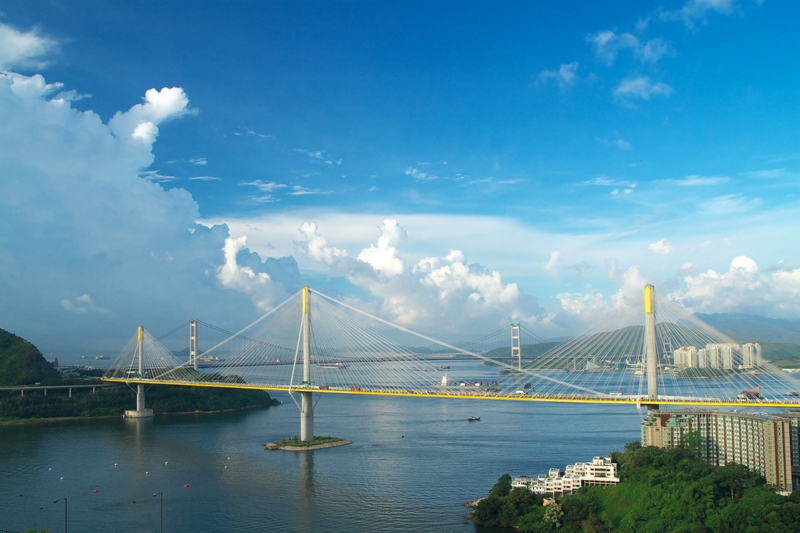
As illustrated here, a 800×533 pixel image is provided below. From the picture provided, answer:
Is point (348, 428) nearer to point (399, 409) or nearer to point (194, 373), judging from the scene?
point (399, 409)

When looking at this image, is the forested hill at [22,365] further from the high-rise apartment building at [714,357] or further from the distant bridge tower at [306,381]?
the high-rise apartment building at [714,357]

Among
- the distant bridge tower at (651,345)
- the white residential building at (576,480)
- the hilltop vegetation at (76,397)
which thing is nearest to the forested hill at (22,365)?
the hilltop vegetation at (76,397)

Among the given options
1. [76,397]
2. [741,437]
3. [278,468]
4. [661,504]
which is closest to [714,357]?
[741,437]

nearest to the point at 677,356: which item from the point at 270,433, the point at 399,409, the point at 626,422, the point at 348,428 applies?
the point at 626,422

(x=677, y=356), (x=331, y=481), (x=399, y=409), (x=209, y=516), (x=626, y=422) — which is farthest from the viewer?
(x=677, y=356)

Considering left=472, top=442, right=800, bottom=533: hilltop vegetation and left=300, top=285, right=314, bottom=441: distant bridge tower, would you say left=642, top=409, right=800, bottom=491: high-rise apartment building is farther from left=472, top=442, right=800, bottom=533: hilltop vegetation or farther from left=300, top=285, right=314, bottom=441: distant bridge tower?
left=300, top=285, right=314, bottom=441: distant bridge tower

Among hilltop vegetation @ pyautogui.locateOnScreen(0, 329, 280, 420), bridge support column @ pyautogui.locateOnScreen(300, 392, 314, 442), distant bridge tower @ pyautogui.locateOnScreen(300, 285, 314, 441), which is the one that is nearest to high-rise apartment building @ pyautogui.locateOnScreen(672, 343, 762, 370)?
distant bridge tower @ pyautogui.locateOnScreen(300, 285, 314, 441)
